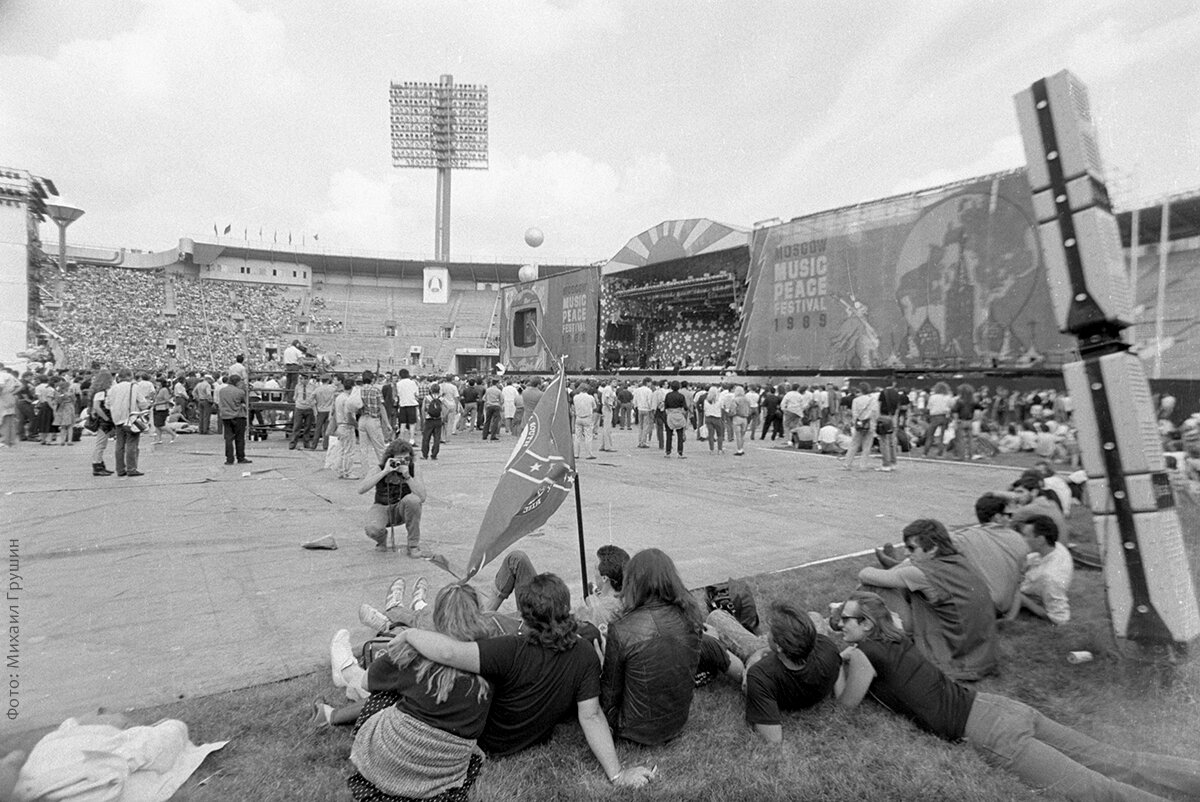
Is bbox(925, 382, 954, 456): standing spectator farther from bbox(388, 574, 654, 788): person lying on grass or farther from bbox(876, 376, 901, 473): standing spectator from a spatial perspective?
bbox(388, 574, 654, 788): person lying on grass

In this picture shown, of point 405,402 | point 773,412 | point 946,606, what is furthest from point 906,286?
point 946,606

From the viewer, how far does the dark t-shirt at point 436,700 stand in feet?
8.12

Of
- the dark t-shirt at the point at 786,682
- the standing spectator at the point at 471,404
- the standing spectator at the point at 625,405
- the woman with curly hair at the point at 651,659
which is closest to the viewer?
the woman with curly hair at the point at 651,659

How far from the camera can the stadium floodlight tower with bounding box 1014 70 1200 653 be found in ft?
11.3

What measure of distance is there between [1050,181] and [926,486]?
6947 millimetres

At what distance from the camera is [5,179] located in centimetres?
436

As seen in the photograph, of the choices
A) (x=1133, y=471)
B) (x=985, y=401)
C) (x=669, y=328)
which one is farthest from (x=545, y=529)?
(x=669, y=328)

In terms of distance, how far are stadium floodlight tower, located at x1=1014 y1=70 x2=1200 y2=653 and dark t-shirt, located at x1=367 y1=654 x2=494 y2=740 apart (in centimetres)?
347

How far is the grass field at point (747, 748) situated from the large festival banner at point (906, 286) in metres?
14.3

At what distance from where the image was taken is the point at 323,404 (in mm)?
12656

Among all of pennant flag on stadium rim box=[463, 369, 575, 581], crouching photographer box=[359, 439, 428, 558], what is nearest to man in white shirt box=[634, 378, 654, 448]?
crouching photographer box=[359, 439, 428, 558]

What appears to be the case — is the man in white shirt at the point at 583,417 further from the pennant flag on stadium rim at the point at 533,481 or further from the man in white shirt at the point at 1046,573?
the man in white shirt at the point at 1046,573

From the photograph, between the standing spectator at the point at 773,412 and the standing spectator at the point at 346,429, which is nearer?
the standing spectator at the point at 346,429

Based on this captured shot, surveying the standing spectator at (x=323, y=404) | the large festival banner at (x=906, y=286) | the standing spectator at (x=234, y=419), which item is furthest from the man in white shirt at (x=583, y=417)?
the large festival banner at (x=906, y=286)
